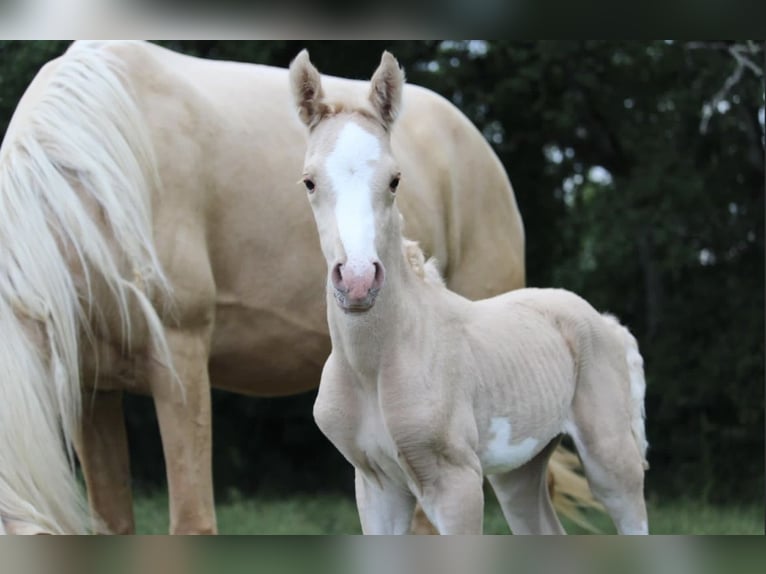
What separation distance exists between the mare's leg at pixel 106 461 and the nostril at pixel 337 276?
6.35 ft

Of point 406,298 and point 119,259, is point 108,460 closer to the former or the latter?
point 119,259

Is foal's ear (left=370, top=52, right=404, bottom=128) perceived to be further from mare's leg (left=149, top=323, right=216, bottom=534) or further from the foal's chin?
mare's leg (left=149, top=323, right=216, bottom=534)

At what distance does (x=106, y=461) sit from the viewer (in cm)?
432

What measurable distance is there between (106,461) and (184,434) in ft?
1.58

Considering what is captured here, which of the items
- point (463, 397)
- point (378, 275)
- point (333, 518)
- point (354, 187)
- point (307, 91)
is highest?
point (307, 91)

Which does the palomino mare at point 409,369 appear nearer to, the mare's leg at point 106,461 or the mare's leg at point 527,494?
the mare's leg at point 527,494

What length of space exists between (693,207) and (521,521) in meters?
5.95

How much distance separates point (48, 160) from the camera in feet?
12.7

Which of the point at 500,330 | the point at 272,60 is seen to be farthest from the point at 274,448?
the point at 500,330

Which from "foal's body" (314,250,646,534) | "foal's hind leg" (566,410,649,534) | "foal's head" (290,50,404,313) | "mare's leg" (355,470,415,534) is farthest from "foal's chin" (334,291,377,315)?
"foal's hind leg" (566,410,649,534)

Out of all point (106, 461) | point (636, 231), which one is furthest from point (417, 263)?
point (636, 231)

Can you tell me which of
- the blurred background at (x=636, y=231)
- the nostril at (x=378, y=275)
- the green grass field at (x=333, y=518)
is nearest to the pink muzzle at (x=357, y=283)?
the nostril at (x=378, y=275)

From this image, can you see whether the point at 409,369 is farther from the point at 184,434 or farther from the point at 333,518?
the point at 333,518

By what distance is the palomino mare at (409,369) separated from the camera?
2715mm
